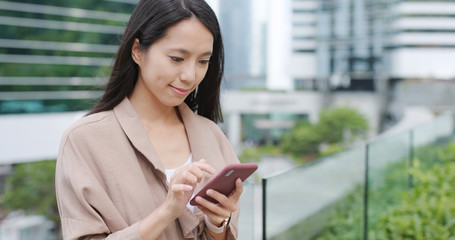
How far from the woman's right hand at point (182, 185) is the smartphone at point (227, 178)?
4 cm

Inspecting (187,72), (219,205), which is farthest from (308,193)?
(187,72)

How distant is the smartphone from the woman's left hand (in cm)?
1

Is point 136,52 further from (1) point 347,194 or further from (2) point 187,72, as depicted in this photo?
(1) point 347,194

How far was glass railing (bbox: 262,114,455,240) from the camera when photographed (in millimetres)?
2487

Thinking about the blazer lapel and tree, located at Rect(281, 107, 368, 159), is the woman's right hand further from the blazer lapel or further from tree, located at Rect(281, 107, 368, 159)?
tree, located at Rect(281, 107, 368, 159)

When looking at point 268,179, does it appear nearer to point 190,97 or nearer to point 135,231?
point 190,97

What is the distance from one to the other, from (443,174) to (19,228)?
17609 millimetres

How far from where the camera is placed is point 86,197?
0.93m

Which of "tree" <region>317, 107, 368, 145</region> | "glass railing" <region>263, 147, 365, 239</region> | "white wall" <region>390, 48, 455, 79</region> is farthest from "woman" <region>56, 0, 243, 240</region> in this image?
"white wall" <region>390, 48, 455, 79</region>

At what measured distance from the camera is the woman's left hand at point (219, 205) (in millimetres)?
1002

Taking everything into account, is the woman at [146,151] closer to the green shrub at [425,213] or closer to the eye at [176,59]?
the eye at [176,59]

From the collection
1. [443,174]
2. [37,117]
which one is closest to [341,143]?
[37,117]

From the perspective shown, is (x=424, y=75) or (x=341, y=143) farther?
(x=424, y=75)

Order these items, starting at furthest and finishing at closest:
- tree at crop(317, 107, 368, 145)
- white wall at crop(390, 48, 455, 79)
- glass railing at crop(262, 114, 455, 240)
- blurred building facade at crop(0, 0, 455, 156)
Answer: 1. white wall at crop(390, 48, 455, 79)
2. tree at crop(317, 107, 368, 145)
3. blurred building facade at crop(0, 0, 455, 156)
4. glass railing at crop(262, 114, 455, 240)
